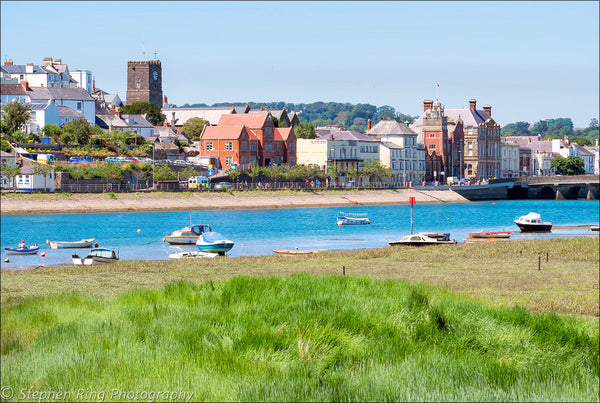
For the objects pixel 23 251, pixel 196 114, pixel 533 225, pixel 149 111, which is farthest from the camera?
pixel 196 114

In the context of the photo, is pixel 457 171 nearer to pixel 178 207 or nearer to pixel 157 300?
pixel 178 207

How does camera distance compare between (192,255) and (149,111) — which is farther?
(149,111)

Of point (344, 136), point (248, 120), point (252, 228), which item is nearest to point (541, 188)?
point (344, 136)

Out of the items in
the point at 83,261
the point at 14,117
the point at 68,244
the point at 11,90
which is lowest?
the point at 68,244

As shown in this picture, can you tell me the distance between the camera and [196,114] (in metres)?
188

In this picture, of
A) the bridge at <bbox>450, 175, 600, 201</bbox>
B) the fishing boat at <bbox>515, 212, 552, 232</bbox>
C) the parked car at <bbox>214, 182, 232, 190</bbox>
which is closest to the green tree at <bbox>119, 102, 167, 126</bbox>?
the parked car at <bbox>214, 182, 232, 190</bbox>

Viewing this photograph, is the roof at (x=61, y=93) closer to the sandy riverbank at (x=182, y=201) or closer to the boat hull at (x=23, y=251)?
the sandy riverbank at (x=182, y=201)

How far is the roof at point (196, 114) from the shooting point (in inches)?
7165

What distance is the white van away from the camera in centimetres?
12094

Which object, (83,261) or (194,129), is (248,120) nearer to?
(194,129)

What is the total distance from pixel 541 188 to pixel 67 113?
95499 mm

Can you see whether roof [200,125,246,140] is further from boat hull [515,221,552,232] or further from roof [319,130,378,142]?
boat hull [515,221,552,232]

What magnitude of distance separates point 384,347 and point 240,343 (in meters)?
3.33

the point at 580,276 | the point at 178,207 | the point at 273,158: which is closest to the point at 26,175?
the point at 178,207
